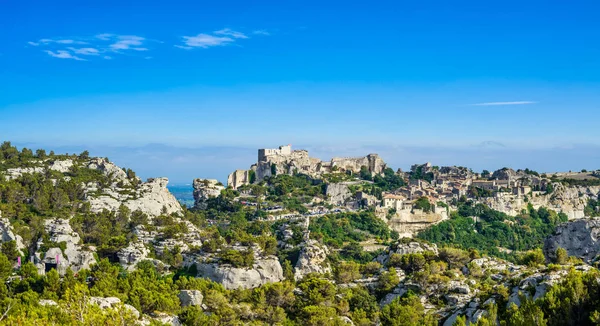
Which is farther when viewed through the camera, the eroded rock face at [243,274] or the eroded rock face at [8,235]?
the eroded rock face at [8,235]

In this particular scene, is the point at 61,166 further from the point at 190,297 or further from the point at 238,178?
the point at 238,178

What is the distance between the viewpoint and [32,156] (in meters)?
64.6

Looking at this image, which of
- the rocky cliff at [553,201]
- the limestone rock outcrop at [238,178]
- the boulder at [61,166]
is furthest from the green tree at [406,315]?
the limestone rock outcrop at [238,178]

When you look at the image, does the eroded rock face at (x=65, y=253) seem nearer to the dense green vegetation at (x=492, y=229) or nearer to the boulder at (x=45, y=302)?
the boulder at (x=45, y=302)

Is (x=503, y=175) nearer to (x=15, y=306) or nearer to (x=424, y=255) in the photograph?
(x=424, y=255)

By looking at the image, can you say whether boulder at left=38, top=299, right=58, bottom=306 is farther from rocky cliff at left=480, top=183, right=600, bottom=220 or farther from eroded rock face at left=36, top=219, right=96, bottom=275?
rocky cliff at left=480, top=183, right=600, bottom=220

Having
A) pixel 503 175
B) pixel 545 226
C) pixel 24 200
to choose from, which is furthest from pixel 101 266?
pixel 503 175

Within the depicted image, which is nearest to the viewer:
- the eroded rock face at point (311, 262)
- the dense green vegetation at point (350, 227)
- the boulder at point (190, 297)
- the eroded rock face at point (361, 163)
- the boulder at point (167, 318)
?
the boulder at point (167, 318)

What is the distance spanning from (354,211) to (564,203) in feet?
102

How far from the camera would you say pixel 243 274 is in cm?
4266

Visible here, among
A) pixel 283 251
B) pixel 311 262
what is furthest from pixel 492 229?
pixel 311 262

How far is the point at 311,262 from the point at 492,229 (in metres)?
35.0

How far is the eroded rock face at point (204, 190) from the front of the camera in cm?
7906

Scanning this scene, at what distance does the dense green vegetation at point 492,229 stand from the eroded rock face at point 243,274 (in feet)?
91.1
